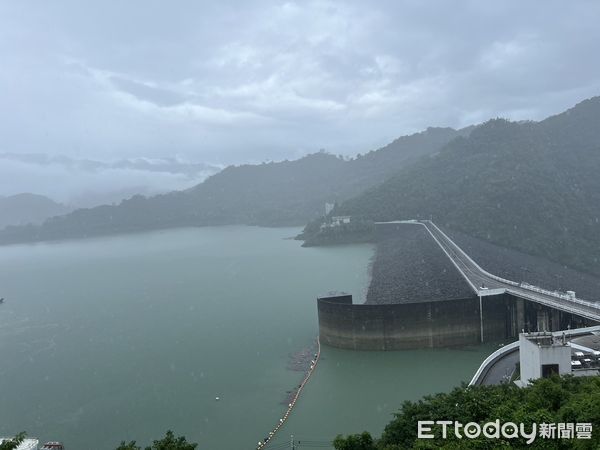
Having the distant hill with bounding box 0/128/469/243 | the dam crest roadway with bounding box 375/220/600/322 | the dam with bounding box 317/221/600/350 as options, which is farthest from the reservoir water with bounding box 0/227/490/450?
the distant hill with bounding box 0/128/469/243

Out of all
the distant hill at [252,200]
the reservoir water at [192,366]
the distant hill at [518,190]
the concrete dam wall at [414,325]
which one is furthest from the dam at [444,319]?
the distant hill at [252,200]

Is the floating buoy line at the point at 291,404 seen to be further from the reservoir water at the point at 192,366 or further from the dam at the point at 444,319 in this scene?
the dam at the point at 444,319

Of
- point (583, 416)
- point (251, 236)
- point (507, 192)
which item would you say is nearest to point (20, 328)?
point (583, 416)

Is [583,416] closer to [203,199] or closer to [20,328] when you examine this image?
[20,328]

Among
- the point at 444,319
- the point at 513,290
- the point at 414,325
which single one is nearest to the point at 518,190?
the point at 513,290

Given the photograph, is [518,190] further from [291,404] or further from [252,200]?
[252,200]

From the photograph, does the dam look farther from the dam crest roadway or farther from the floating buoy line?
the floating buoy line
